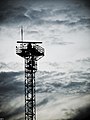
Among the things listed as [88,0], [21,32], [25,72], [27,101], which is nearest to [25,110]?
[27,101]

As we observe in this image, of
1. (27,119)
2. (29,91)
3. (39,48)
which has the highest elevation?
(39,48)

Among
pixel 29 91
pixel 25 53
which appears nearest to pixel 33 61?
pixel 25 53

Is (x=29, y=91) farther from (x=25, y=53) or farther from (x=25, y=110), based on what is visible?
(x=25, y=53)

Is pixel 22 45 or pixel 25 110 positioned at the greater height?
pixel 22 45

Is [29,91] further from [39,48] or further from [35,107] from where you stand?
[39,48]

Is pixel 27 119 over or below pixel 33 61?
below

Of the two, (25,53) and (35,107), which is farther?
(35,107)
